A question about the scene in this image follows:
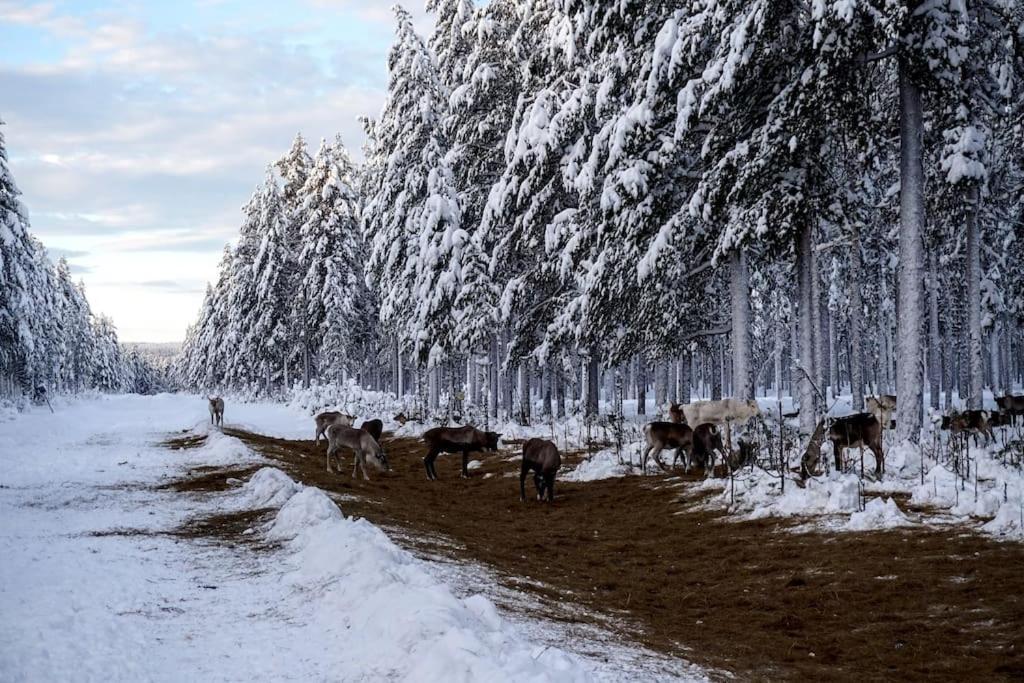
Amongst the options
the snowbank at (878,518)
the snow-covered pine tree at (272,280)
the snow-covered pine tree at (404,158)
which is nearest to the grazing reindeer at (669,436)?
the snowbank at (878,518)

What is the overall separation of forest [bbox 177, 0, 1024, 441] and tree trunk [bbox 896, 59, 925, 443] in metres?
0.04

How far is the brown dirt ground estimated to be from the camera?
6941 mm

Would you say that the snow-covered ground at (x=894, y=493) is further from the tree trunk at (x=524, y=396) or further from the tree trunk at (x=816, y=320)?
the tree trunk at (x=524, y=396)

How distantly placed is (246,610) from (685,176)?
1544 cm

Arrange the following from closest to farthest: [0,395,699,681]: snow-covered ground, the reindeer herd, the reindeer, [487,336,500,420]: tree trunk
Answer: [0,395,699,681]: snow-covered ground → the reindeer herd → the reindeer → [487,336,500,420]: tree trunk

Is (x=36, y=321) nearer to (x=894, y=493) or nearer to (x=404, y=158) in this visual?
(x=404, y=158)

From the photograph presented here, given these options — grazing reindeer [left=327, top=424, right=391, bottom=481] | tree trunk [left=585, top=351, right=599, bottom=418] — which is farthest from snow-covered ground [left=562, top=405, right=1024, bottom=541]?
tree trunk [left=585, top=351, right=599, bottom=418]

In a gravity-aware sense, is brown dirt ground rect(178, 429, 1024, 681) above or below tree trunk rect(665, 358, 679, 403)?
below

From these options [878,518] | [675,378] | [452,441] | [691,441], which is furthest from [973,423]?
[675,378]

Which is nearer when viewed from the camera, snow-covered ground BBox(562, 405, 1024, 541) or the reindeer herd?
snow-covered ground BBox(562, 405, 1024, 541)

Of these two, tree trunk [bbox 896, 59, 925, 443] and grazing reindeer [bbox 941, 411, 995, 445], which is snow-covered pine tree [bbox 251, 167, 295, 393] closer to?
grazing reindeer [bbox 941, 411, 995, 445]

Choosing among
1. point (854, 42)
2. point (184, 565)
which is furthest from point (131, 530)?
point (854, 42)

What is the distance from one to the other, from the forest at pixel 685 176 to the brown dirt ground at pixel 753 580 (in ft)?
16.6

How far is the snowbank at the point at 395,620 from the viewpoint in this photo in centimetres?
480
